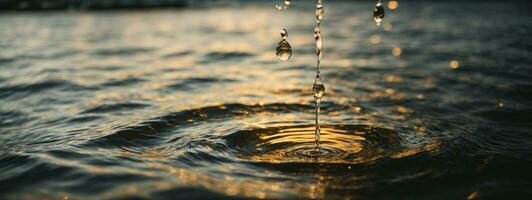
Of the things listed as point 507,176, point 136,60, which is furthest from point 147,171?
point 136,60

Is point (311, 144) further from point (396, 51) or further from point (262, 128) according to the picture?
point (396, 51)

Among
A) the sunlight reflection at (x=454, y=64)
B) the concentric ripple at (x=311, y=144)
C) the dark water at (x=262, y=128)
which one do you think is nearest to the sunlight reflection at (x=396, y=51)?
the dark water at (x=262, y=128)

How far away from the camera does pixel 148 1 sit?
56.7 m

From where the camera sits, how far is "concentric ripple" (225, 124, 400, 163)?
464 cm

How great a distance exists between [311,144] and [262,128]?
78 cm

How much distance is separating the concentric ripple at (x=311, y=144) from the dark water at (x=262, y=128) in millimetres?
22

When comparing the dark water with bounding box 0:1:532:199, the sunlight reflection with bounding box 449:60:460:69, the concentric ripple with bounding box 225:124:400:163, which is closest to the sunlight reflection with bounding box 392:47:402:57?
the dark water with bounding box 0:1:532:199

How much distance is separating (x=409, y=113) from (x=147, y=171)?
3.82 metres

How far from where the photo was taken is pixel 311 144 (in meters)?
5.07

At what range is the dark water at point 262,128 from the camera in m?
3.94

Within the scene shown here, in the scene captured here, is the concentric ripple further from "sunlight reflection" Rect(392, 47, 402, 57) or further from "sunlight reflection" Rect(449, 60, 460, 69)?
"sunlight reflection" Rect(392, 47, 402, 57)

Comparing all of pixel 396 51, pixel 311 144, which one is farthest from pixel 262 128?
pixel 396 51

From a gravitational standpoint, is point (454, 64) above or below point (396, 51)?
below

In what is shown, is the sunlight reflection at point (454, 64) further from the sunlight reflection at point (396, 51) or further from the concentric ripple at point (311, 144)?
the concentric ripple at point (311, 144)
